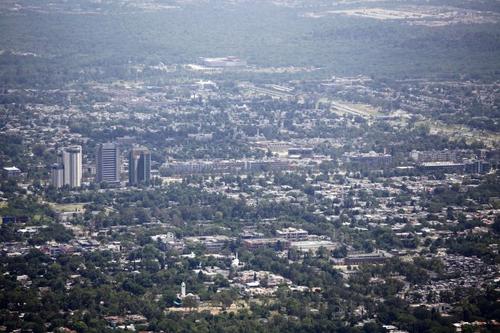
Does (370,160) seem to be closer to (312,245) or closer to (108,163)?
(108,163)

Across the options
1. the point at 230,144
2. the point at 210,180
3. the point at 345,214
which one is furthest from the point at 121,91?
the point at 345,214

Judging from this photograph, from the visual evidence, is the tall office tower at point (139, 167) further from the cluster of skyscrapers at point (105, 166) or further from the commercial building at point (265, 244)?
the commercial building at point (265, 244)

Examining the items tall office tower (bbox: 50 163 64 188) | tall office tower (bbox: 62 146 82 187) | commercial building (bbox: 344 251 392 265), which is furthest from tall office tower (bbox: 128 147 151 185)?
commercial building (bbox: 344 251 392 265)

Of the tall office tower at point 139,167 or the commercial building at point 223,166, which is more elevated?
the tall office tower at point 139,167

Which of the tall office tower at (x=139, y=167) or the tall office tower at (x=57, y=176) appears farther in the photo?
the tall office tower at (x=139, y=167)

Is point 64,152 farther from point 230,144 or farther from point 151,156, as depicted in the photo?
point 230,144

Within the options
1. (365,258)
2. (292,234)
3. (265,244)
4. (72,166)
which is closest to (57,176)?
(72,166)

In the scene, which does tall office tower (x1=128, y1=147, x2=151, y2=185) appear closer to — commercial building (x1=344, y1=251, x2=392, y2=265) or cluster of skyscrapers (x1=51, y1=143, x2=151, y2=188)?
cluster of skyscrapers (x1=51, y1=143, x2=151, y2=188)

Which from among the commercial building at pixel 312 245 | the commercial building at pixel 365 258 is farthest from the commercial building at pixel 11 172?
the commercial building at pixel 365 258
